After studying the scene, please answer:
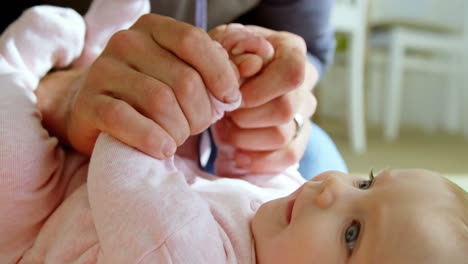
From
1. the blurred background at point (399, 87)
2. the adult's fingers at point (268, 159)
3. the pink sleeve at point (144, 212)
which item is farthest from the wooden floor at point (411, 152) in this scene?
the pink sleeve at point (144, 212)

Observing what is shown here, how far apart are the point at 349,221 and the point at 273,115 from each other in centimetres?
17

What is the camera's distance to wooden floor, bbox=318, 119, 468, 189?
2.09 meters

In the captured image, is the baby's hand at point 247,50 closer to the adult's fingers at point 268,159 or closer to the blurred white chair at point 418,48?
the adult's fingers at point 268,159

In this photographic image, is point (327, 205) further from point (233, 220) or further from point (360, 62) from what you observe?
point (360, 62)

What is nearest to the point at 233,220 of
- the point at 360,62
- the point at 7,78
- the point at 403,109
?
the point at 7,78

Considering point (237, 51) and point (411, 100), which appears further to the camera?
point (411, 100)

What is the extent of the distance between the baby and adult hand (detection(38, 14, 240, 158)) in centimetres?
2

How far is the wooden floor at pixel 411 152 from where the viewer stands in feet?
6.86

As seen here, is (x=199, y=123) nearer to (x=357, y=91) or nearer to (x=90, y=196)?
(x=90, y=196)

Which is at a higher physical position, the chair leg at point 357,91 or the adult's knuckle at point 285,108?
the adult's knuckle at point 285,108

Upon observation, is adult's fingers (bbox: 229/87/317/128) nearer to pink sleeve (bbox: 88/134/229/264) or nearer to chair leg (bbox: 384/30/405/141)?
pink sleeve (bbox: 88/134/229/264)

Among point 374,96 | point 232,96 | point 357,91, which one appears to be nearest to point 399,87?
point 357,91

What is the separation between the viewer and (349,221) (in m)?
0.46

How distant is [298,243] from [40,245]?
0.24 metres
